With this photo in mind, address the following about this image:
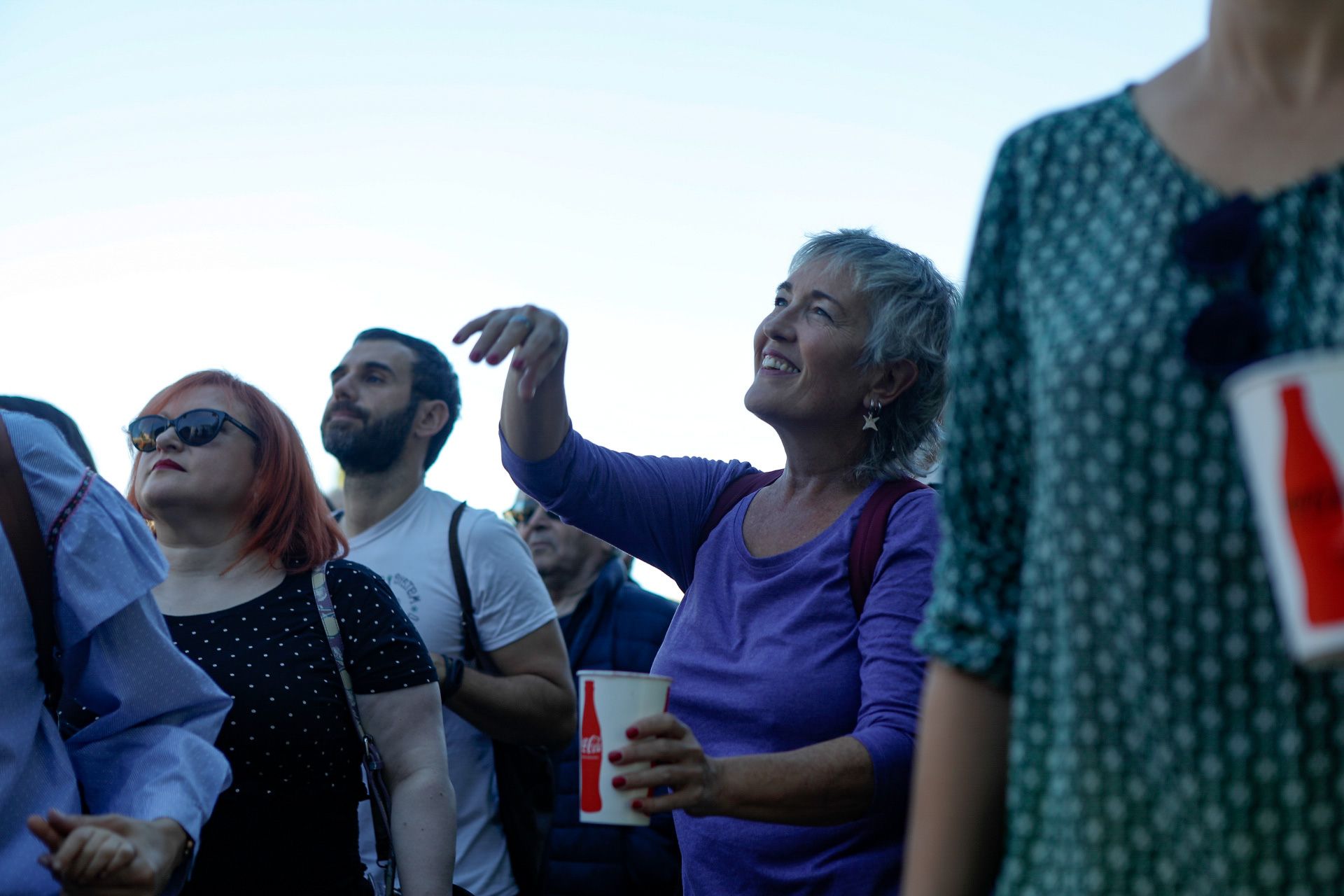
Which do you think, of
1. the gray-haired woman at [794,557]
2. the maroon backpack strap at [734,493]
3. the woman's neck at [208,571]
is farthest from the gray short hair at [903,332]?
the woman's neck at [208,571]

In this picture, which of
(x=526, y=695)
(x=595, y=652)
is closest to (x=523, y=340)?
(x=526, y=695)

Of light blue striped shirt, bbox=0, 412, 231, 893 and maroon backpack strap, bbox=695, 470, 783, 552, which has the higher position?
maroon backpack strap, bbox=695, 470, 783, 552

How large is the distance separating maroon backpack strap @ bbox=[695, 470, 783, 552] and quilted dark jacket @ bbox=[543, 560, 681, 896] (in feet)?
3.48

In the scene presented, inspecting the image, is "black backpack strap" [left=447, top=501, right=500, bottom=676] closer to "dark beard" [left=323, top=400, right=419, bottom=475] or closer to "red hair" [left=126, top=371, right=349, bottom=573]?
"dark beard" [left=323, top=400, right=419, bottom=475]

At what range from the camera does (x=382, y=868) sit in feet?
10.6

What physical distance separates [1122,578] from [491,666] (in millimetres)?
3391

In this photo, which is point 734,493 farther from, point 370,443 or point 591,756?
point 370,443

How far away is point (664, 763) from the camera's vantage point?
2.09m

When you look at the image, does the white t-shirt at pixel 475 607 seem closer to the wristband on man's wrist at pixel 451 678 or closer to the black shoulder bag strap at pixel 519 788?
the black shoulder bag strap at pixel 519 788

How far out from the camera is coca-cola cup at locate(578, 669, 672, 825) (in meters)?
2.10

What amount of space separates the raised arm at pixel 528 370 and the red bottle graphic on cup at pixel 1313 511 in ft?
5.61

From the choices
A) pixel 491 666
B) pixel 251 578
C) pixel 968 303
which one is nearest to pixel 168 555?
pixel 251 578

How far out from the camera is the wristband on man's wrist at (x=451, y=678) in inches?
159

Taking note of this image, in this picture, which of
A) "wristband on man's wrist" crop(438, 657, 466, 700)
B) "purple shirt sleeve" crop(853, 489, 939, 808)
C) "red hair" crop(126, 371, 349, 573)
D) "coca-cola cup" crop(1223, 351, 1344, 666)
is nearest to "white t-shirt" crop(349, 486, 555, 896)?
"wristband on man's wrist" crop(438, 657, 466, 700)
